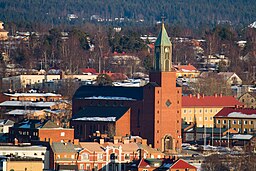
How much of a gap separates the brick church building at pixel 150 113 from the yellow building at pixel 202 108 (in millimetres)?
8486

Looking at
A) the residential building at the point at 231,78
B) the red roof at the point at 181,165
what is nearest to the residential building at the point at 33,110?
the residential building at the point at 231,78

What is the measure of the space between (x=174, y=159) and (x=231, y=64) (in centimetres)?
5187

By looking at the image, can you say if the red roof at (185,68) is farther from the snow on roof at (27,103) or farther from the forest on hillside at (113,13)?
the forest on hillside at (113,13)

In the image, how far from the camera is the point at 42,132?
233ft

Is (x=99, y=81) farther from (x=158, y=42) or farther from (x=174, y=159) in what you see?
(x=174, y=159)

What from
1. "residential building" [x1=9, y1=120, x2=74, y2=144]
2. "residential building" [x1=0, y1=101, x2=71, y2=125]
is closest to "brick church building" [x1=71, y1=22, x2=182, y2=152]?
"residential building" [x1=9, y1=120, x2=74, y2=144]

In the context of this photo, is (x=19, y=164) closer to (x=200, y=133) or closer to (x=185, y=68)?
(x=200, y=133)

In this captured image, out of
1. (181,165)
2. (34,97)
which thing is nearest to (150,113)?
(181,165)

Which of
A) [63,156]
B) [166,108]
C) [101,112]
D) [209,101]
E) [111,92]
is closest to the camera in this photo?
[63,156]

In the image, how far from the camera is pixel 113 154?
218 ft

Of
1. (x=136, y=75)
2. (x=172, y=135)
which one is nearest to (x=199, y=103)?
(x=172, y=135)

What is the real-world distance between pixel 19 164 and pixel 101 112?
53.5 ft

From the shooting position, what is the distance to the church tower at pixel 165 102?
7444 cm

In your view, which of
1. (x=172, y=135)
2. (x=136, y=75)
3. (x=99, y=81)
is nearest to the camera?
(x=172, y=135)
